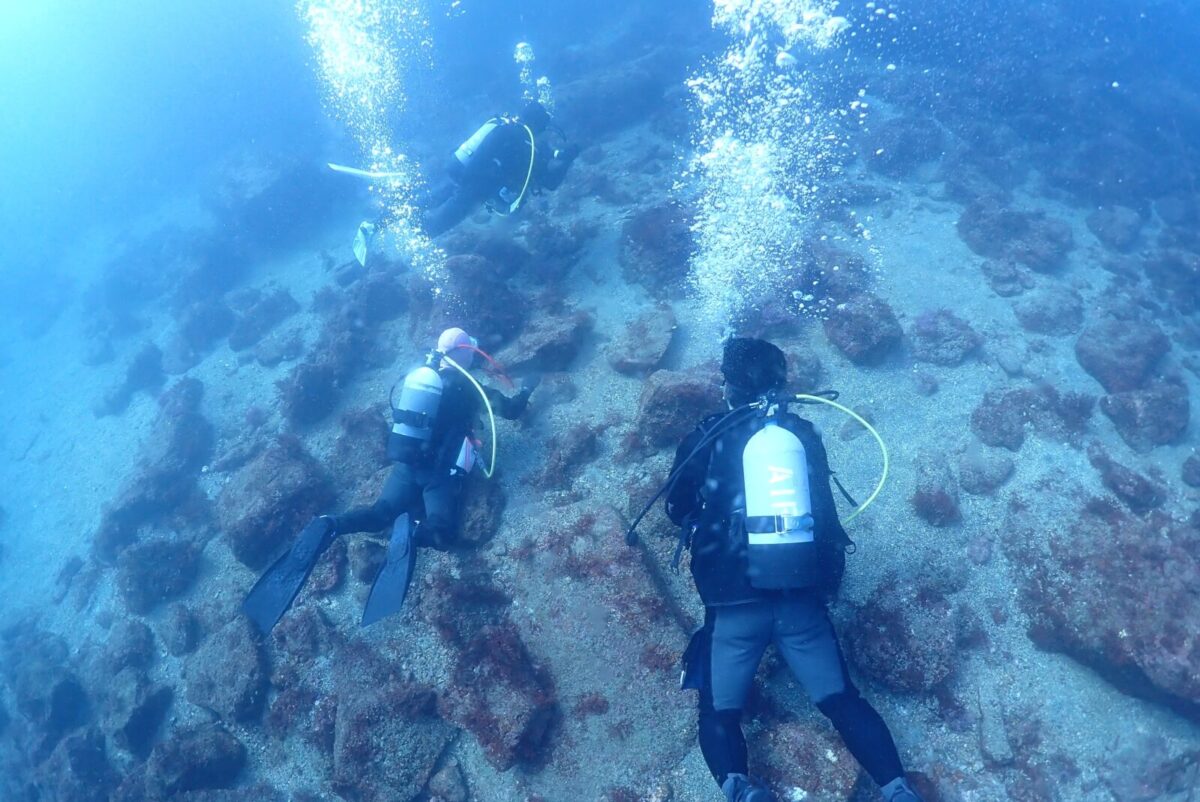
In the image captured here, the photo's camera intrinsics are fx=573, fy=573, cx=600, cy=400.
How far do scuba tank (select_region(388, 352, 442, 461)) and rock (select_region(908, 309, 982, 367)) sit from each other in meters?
6.62

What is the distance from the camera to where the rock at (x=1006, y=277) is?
9203 mm

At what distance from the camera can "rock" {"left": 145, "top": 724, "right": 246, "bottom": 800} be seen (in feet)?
20.3

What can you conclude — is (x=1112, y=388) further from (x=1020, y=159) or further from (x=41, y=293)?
Answer: (x=41, y=293)

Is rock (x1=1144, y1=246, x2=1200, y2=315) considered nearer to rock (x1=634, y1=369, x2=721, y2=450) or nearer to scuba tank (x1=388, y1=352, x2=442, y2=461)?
rock (x1=634, y1=369, x2=721, y2=450)

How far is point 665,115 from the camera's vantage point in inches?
635

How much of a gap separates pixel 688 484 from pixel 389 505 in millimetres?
3613

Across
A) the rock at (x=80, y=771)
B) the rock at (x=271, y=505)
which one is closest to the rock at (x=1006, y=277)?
the rock at (x=271, y=505)

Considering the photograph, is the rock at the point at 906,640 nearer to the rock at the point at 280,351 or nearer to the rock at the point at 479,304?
the rock at the point at 479,304

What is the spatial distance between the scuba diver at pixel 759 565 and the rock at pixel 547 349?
4.29m

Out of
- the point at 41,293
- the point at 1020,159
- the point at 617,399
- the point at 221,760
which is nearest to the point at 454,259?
the point at 617,399

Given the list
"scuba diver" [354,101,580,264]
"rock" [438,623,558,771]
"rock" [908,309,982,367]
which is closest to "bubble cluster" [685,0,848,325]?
"rock" [908,309,982,367]

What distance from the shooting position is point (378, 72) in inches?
1068

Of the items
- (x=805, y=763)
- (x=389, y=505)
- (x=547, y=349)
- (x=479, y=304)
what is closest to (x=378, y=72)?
(x=479, y=304)

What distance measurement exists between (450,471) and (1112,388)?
8.74 meters
